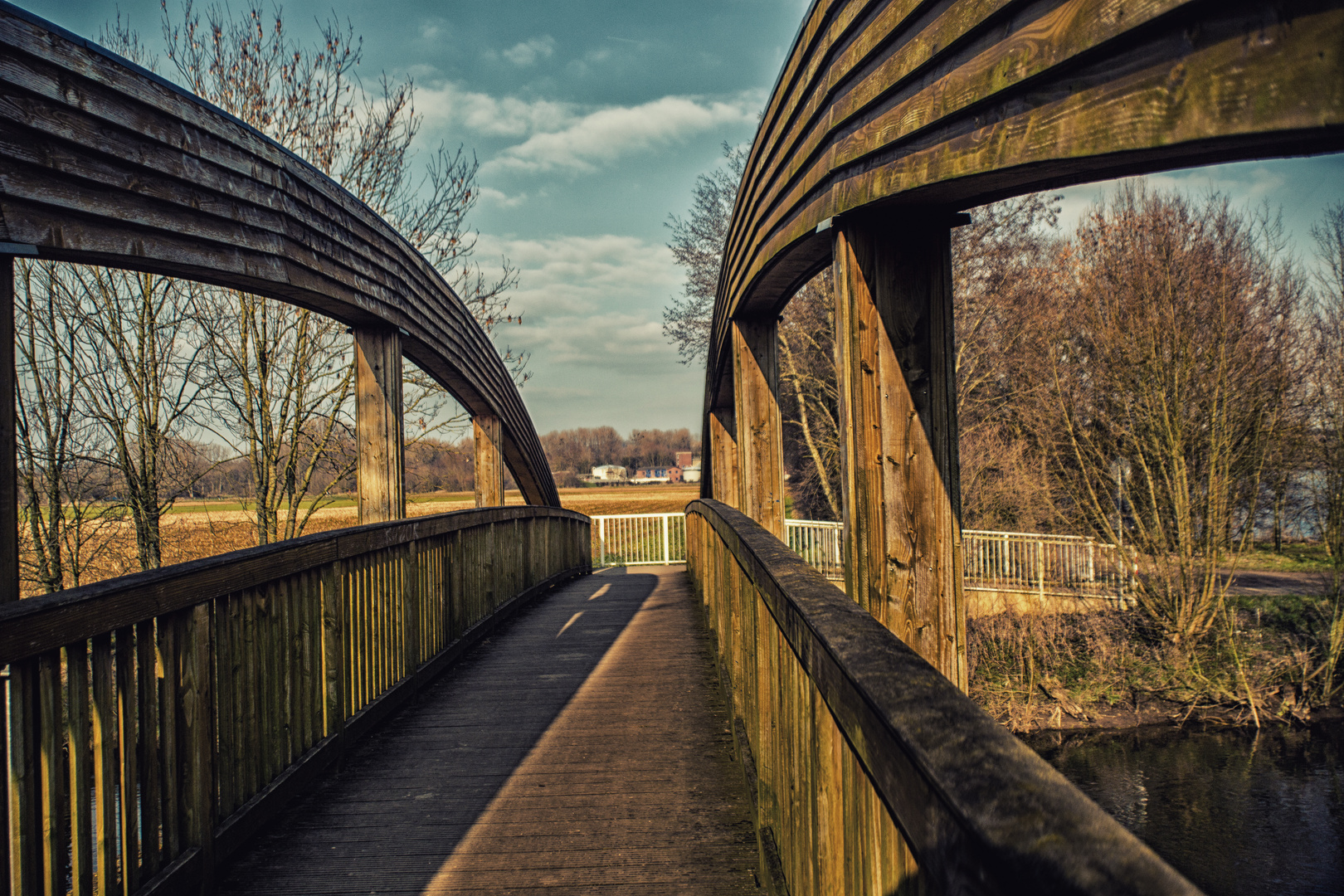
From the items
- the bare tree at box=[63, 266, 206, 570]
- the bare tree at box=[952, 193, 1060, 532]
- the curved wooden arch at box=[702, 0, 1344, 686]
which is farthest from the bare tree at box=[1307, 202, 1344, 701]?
the bare tree at box=[63, 266, 206, 570]

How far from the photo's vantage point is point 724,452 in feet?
25.5

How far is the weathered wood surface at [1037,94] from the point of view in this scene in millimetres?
853

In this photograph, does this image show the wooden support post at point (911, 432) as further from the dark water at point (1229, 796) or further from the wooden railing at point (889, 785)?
the dark water at point (1229, 796)

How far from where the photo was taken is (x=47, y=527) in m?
7.86

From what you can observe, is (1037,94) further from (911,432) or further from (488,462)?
(488,462)

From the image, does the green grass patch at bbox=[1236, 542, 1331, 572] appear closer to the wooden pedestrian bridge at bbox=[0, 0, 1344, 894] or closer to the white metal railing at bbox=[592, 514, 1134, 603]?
the white metal railing at bbox=[592, 514, 1134, 603]

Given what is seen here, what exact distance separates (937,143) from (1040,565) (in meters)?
13.9

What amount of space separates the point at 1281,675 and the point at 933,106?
11975 millimetres

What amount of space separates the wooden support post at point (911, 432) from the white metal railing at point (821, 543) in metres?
14.1

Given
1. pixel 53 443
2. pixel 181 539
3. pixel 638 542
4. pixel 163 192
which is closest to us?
pixel 163 192

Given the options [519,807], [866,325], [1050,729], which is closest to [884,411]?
[866,325]

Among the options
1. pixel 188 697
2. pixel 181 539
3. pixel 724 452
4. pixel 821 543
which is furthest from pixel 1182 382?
pixel 181 539

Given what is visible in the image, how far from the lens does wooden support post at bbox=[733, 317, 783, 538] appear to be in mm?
5172

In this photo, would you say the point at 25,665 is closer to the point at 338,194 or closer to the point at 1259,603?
the point at 338,194
